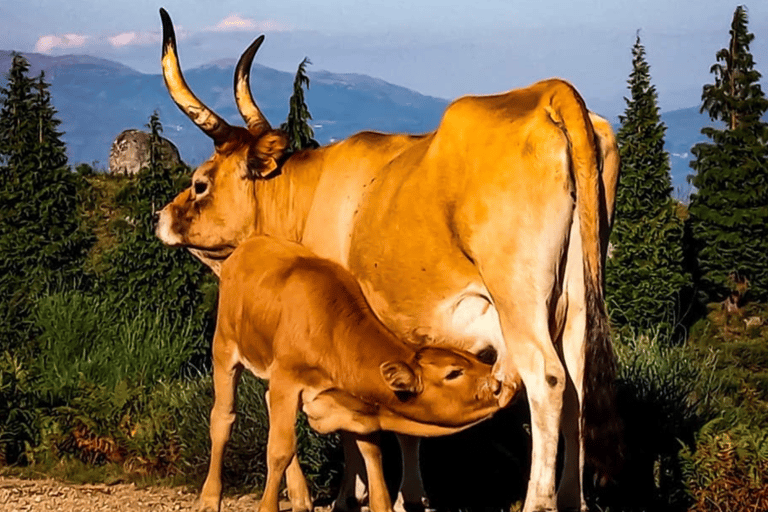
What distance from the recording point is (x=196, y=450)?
9406mm

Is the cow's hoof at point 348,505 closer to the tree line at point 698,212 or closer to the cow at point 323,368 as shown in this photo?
the cow at point 323,368

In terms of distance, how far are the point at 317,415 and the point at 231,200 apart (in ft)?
7.45

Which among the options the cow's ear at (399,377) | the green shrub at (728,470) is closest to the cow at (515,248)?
the cow's ear at (399,377)

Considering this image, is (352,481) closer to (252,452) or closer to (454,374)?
(252,452)

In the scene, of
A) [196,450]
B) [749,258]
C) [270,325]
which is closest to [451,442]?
[196,450]

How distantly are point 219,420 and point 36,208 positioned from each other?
779 centimetres

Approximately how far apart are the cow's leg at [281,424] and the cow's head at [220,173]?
1915 millimetres

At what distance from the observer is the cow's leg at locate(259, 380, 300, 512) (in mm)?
6637

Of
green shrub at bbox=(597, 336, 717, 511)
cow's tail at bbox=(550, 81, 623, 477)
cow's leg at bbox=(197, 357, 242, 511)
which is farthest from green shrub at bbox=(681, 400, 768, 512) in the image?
cow's leg at bbox=(197, 357, 242, 511)

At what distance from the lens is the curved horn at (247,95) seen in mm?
8523

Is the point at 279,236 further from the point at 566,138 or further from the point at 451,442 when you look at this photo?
the point at 566,138

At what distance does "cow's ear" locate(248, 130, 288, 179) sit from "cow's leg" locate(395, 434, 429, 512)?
1.91 metres

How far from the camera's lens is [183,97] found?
8.37 m

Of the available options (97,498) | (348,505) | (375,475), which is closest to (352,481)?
(348,505)
